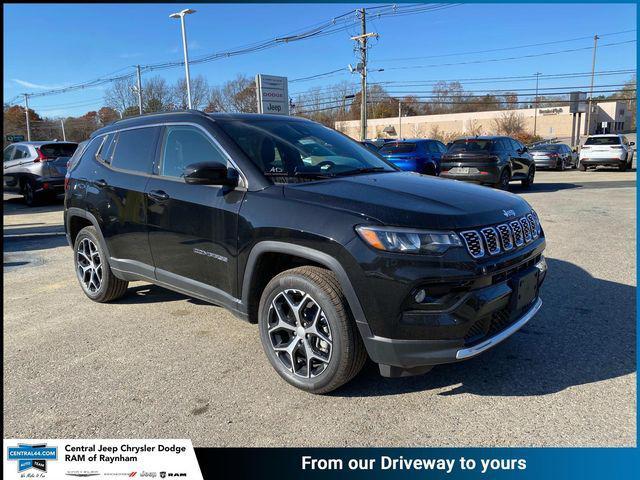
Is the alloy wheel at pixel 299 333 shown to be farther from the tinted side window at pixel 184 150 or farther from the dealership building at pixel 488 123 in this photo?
the dealership building at pixel 488 123

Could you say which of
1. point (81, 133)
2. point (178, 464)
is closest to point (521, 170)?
point (178, 464)

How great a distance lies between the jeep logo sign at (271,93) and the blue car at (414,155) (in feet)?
22.8

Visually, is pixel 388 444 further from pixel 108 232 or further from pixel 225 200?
pixel 108 232

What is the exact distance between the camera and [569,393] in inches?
123

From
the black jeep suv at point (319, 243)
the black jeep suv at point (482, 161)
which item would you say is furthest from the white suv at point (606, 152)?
the black jeep suv at point (319, 243)

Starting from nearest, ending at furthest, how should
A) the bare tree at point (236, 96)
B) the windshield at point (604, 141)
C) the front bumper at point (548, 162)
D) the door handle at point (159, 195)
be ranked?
the door handle at point (159, 195) < the windshield at point (604, 141) < the front bumper at point (548, 162) < the bare tree at point (236, 96)

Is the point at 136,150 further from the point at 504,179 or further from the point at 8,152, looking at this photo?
the point at 8,152

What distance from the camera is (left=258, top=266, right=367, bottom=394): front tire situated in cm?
294

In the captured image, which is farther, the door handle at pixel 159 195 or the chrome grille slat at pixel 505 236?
the door handle at pixel 159 195

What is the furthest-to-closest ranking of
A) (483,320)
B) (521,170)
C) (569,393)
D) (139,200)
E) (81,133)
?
1. (81,133)
2. (521,170)
3. (139,200)
4. (569,393)
5. (483,320)

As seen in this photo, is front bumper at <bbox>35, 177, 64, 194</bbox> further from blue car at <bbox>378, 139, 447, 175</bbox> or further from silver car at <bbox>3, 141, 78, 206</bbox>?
blue car at <bbox>378, 139, 447, 175</bbox>

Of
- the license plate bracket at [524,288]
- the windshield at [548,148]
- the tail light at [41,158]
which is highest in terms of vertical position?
the tail light at [41,158]

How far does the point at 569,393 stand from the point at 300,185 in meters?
2.20

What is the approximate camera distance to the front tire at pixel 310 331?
116 inches
